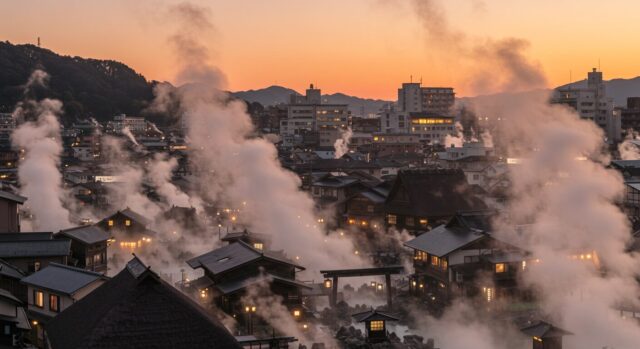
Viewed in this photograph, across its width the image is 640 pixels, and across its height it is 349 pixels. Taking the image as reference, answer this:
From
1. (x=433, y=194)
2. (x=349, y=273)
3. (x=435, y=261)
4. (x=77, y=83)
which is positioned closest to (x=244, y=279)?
(x=349, y=273)

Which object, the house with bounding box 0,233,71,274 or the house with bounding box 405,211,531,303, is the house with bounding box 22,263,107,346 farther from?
the house with bounding box 405,211,531,303

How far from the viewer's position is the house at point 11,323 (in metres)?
17.2

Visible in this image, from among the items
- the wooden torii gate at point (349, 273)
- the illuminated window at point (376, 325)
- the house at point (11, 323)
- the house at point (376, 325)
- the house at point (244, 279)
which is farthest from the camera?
the wooden torii gate at point (349, 273)

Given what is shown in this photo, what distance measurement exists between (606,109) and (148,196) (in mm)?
52331

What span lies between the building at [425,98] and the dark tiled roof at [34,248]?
277 feet

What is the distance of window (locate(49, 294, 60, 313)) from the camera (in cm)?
1916

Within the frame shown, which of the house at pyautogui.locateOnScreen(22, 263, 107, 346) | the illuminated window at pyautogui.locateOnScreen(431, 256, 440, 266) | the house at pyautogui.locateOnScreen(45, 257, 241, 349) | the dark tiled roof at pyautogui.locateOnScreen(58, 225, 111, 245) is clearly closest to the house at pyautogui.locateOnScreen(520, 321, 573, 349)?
the house at pyautogui.locateOnScreen(45, 257, 241, 349)

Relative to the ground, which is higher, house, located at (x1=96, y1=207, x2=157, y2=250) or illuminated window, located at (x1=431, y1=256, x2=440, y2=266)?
house, located at (x1=96, y1=207, x2=157, y2=250)

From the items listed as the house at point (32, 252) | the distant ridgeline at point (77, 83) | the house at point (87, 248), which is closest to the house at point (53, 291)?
the house at point (32, 252)

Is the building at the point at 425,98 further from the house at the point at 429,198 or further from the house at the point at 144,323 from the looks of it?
the house at the point at 144,323

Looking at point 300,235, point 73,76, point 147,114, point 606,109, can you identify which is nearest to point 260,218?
point 300,235

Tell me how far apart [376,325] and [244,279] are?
4.56 meters

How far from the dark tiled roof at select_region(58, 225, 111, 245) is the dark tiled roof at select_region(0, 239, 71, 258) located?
2.77 m

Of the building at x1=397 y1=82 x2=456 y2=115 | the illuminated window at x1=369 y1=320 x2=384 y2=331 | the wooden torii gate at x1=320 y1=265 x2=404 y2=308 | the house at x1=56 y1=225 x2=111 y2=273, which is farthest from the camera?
the building at x1=397 y1=82 x2=456 y2=115
